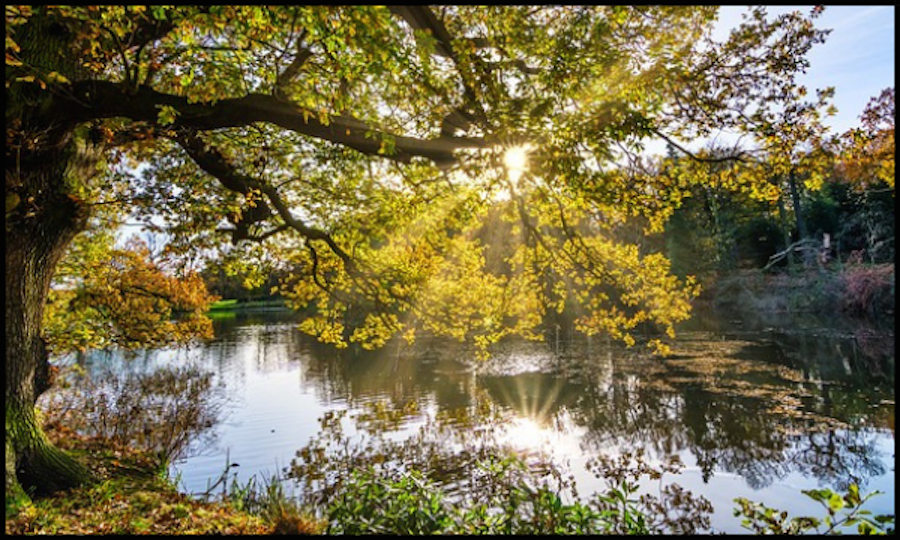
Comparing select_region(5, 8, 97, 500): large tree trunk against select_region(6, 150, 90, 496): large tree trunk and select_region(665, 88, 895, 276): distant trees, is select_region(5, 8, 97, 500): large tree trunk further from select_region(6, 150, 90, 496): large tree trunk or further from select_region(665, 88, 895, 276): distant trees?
select_region(665, 88, 895, 276): distant trees

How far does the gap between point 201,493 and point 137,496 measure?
232cm

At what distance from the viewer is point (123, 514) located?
5199 mm

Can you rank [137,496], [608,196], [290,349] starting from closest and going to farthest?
[608,196] → [137,496] → [290,349]

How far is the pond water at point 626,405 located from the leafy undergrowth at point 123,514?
2742 millimetres

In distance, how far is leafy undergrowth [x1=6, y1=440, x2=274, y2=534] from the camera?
4523mm

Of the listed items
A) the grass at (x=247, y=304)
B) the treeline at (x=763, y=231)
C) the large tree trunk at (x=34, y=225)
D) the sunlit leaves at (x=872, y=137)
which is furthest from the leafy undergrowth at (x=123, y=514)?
the grass at (x=247, y=304)

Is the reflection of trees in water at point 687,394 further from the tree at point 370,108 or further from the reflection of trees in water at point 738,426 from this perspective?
the tree at point 370,108

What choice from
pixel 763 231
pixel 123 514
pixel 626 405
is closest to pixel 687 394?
pixel 626 405

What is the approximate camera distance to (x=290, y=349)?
26031mm

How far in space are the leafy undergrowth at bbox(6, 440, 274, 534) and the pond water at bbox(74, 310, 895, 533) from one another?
2.74m

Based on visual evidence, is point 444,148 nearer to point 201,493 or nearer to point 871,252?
point 201,493

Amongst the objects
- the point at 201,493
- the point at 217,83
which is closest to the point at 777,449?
the point at 201,493

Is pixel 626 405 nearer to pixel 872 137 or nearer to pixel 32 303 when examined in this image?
pixel 872 137

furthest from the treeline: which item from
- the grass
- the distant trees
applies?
the grass
